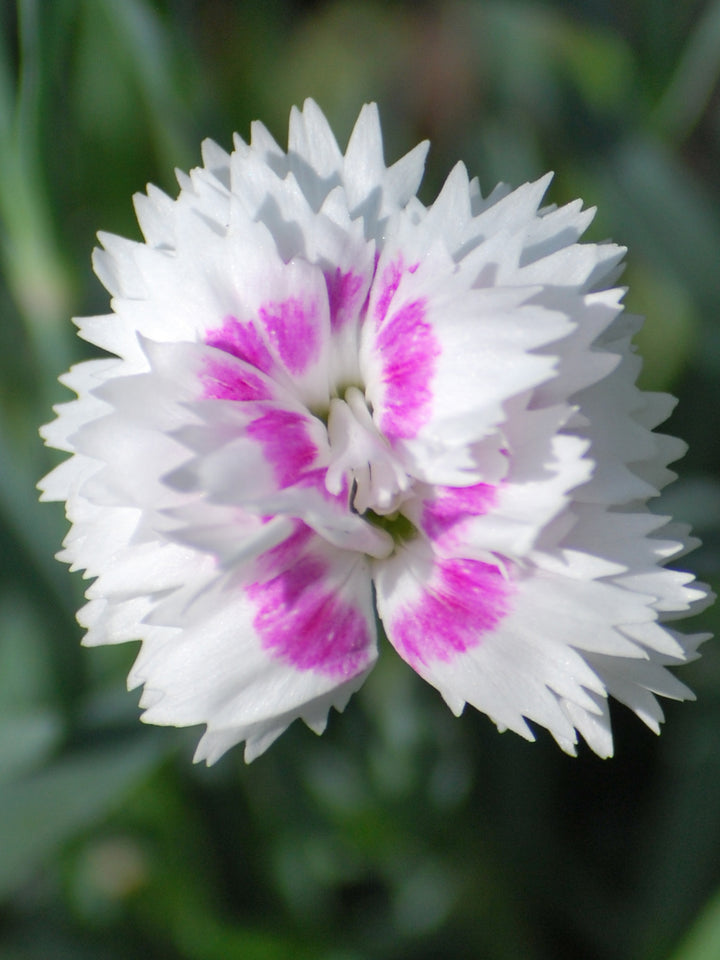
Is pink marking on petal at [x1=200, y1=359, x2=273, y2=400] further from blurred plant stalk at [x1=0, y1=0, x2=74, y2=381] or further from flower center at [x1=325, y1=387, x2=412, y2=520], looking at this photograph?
blurred plant stalk at [x1=0, y1=0, x2=74, y2=381]

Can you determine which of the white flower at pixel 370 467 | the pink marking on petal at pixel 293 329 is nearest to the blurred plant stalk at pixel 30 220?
the white flower at pixel 370 467

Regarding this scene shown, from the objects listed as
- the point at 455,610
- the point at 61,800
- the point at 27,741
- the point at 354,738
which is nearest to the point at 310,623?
the point at 455,610

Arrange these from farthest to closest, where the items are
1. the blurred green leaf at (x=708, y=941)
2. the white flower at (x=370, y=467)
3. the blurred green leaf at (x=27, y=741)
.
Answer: the blurred green leaf at (x=27, y=741) → the blurred green leaf at (x=708, y=941) → the white flower at (x=370, y=467)

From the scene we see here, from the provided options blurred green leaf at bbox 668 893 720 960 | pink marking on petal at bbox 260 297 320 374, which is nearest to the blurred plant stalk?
pink marking on petal at bbox 260 297 320 374

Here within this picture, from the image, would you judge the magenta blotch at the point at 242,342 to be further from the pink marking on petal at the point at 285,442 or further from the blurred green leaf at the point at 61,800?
the blurred green leaf at the point at 61,800

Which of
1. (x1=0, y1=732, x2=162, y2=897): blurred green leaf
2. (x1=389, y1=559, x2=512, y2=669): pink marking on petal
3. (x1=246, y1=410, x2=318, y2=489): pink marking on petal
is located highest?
(x1=246, y1=410, x2=318, y2=489): pink marking on petal

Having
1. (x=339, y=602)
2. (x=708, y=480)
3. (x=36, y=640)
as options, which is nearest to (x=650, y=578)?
(x=339, y=602)

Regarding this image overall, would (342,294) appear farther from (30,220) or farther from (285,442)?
(30,220)
